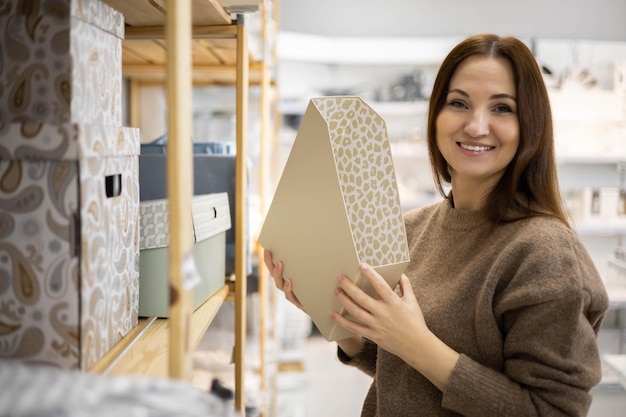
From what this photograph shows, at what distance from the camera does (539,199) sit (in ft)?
3.72

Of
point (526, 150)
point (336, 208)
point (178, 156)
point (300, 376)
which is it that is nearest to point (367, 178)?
point (336, 208)

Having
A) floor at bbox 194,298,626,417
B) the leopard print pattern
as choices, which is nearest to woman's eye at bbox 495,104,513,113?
the leopard print pattern

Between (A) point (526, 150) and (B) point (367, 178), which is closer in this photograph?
(B) point (367, 178)

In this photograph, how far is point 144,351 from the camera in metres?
0.78

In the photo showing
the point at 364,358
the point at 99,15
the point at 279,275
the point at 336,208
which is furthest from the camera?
the point at 364,358

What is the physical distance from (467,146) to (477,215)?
150 millimetres

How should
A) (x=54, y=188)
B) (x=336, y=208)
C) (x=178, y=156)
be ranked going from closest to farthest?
1. (x=178, y=156)
2. (x=54, y=188)
3. (x=336, y=208)

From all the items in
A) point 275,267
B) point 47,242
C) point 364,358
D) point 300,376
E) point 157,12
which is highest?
point 157,12

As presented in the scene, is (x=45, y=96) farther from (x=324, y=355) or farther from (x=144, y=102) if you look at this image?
(x=324, y=355)

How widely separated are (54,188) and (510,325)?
0.80 metres

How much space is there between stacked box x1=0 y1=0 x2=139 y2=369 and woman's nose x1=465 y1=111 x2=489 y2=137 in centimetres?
70

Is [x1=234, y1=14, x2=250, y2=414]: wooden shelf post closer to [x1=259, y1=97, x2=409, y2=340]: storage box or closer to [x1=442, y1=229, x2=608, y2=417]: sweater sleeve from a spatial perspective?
[x1=259, y1=97, x2=409, y2=340]: storage box

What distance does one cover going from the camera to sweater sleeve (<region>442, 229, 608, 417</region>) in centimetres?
94

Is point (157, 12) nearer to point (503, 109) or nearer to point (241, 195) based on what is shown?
point (241, 195)
